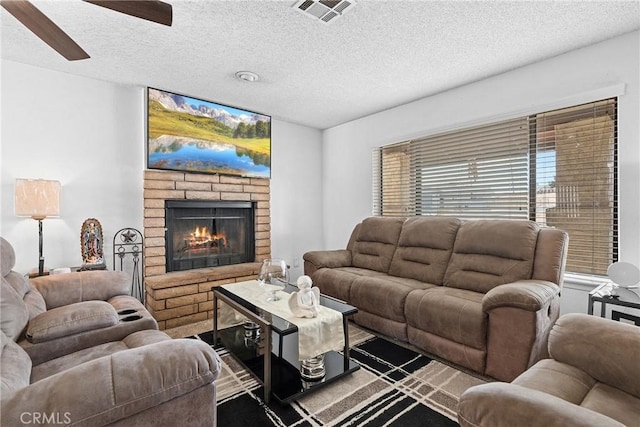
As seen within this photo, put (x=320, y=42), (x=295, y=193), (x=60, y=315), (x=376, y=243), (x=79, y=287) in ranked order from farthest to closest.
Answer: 1. (x=295, y=193)
2. (x=376, y=243)
3. (x=320, y=42)
4. (x=79, y=287)
5. (x=60, y=315)

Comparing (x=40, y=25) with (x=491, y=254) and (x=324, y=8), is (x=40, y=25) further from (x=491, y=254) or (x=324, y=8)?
(x=491, y=254)

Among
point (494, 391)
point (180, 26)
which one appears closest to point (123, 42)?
point (180, 26)

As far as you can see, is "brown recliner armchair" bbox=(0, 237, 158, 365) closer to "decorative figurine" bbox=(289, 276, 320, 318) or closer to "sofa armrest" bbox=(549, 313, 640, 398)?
"decorative figurine" bbox=(289, 276, 320, 318)

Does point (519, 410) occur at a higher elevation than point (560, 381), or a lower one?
higher

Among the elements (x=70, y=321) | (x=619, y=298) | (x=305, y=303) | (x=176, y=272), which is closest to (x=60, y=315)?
(x=70, y=321)

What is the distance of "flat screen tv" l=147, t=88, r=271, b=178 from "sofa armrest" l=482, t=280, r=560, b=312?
10.0 ft

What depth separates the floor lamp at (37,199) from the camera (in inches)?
94.8

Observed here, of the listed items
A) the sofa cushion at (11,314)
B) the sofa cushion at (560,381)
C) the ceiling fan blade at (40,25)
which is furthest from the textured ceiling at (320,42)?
the sofa cushion at (560,381)

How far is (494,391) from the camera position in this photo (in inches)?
37.7

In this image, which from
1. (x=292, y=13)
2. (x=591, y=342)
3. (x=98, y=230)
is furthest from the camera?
(x=98, y=230)

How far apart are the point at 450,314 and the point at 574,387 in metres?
0.97

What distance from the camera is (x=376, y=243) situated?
3547 millimetres

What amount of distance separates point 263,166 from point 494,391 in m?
3.63

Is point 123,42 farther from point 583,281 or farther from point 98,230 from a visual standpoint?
point 583,281
